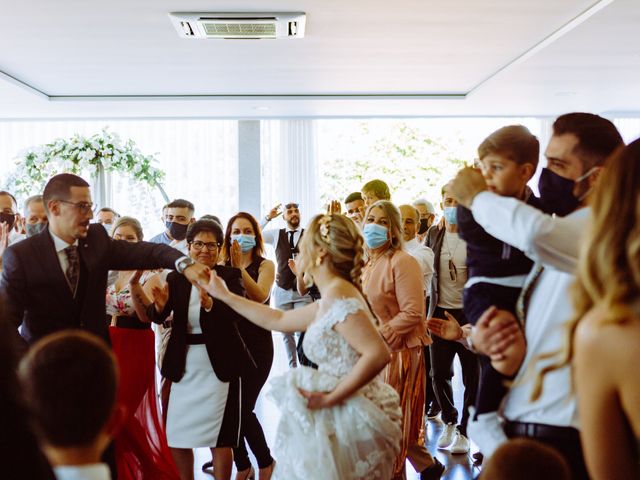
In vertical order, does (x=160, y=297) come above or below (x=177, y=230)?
below

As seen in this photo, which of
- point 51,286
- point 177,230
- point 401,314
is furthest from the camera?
point 177,230

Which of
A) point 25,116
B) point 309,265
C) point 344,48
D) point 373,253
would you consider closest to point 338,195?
point 25,116

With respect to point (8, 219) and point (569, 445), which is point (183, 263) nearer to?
point (569, 445)

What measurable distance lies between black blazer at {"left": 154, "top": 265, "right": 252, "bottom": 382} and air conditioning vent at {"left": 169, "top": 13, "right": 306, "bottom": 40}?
287cm

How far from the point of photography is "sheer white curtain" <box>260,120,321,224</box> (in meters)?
11.0

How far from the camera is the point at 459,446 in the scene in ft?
16.0

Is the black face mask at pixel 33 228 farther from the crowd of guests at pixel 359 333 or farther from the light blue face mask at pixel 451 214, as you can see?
the light blue face mask at pixel 451 214

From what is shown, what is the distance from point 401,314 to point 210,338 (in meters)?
1.03

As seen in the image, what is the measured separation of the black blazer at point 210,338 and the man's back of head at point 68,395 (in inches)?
92.2

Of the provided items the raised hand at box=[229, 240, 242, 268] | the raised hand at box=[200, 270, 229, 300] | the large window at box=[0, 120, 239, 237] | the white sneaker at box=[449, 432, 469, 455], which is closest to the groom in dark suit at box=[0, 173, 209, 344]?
the raised hand at box=[200, 270, 229, 300]

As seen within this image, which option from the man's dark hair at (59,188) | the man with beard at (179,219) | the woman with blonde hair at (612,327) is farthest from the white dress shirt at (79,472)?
the man with beard at (179,219)

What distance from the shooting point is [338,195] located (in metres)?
14.7

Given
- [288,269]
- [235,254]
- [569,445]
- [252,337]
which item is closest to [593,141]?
[569,445]

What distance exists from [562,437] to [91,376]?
113 centimetres
